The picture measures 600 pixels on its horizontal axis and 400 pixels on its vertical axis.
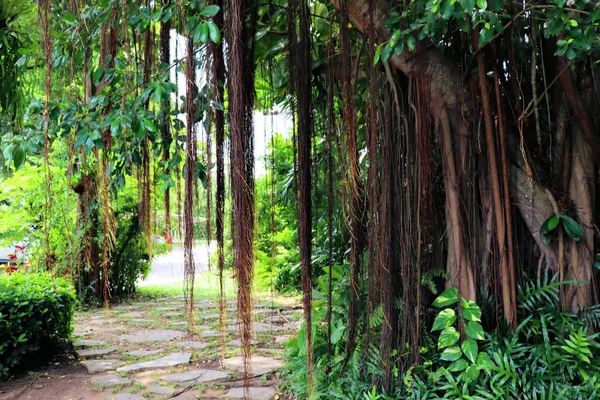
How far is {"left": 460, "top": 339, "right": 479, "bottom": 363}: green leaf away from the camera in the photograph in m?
2.26

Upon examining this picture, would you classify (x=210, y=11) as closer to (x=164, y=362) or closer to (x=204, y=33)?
(x=204, y=33)

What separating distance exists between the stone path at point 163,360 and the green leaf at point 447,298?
1.08 meters

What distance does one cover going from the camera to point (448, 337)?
2.36m

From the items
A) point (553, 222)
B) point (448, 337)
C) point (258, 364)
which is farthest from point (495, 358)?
point (258, 364)

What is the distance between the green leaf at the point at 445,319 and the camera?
2.39 meters

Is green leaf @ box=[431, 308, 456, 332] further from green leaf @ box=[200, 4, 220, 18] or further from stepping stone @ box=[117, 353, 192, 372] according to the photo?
stepping stone @ box=[117, 353, 192, 372]

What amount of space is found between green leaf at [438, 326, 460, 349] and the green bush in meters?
2.52

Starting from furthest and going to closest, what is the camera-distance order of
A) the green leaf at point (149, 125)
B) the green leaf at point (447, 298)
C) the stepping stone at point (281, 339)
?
the stepping stone at point (281, 339) < the green leaf at point (447, 298) < the green leaf at point (149, 125)

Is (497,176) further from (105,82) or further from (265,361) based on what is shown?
(265,361)

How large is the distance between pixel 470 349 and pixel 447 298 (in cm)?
27

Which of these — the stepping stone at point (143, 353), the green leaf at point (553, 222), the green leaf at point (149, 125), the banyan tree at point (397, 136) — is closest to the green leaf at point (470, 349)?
the banyan tree at point (397, 136)

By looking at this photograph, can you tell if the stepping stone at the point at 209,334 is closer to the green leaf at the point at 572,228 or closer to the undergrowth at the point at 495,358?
the undergrowth at the point at 495,358

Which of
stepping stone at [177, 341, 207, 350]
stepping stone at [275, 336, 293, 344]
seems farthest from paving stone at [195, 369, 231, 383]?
stepping stone at [275, 336, 293, 344]

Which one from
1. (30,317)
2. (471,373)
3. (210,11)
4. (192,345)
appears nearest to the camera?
(210,11)
